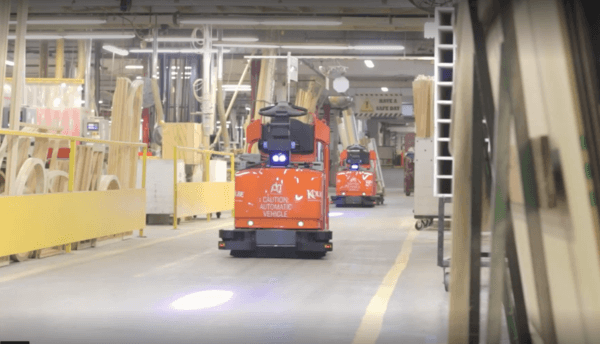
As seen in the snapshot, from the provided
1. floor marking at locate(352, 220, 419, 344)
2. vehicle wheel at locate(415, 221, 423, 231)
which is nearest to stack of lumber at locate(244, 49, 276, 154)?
vehicle wheel at locate(415, 221, 423, 231)

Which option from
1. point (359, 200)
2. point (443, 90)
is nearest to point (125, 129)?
point (443, 90)

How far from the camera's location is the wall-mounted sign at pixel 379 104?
97.0 feet

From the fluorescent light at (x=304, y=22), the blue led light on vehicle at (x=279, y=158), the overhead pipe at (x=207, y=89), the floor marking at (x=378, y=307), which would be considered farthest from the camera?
the overhead pipe at (x=207, y=89)

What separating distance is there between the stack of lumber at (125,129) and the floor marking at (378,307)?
15.9 feet

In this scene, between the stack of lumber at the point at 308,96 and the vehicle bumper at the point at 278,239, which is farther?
the stack of lumber at the point at 308,96

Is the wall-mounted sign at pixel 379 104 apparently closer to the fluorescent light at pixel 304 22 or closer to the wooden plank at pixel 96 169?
the fluorescent light at pixel 304 22

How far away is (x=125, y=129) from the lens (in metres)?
12.4

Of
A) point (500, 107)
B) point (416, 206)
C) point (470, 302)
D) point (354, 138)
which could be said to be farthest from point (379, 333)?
point (354, 138)

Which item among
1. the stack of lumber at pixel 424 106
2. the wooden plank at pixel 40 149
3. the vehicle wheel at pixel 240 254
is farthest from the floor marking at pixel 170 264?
the stack of lumber at pixel 424 106

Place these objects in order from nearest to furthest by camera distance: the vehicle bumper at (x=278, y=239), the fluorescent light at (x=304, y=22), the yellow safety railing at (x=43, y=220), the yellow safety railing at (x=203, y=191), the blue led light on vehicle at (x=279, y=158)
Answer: the yellow safety railing at (x=43, y=220), the vehicle bumper at (x=278, y=239), the blue led light on vehicle at (x=279, y=158), the yellow safety railing at (x=203, y=191), the fluorescent light at (x=304, y=22)

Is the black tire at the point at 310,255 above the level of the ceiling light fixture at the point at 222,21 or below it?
below

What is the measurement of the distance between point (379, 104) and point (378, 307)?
23945 millimetres

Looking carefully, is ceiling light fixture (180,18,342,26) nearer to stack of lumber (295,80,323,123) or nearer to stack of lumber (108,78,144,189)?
stack of lumber (108,78,144,189)

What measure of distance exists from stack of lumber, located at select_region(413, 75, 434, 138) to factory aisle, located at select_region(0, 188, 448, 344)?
9.98 feet
